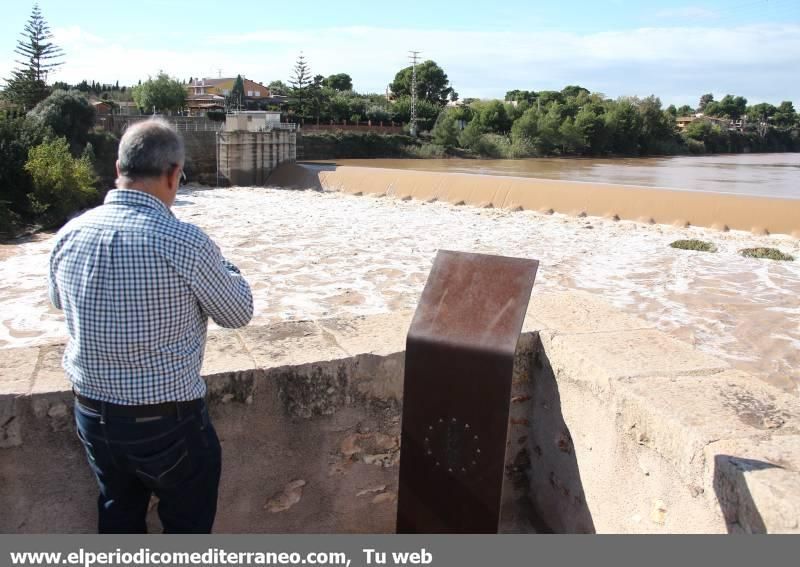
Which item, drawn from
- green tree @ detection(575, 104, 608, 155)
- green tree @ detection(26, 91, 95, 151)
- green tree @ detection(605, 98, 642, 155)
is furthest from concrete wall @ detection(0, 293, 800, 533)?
green tree @ detection(605, 98, 642, 155)

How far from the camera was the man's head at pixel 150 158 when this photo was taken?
1.78m

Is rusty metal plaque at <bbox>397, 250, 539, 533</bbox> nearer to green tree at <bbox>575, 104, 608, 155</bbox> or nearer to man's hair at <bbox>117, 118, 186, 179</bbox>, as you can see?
man's hair at <bbox>117, 118, 186, 179</bbox>

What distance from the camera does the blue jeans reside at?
178 cm

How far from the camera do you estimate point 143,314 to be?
5.72 ft

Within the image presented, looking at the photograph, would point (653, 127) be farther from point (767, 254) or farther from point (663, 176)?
point (767, 254)

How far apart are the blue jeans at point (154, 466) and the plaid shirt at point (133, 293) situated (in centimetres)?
8

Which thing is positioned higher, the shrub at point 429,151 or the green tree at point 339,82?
the green tree at point 339,82

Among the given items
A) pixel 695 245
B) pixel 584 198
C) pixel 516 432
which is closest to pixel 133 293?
pixel 516 432

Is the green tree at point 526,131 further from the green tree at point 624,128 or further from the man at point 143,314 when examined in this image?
the man at point 143,314

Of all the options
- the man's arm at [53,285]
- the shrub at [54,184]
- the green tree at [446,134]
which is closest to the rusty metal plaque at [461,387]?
the man's arm at [53,285]

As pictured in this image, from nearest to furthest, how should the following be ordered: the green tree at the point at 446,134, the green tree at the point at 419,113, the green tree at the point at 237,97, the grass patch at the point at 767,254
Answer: the grass patch at the point at 767,254
the green tree at the point at 446,134
the green tree at the point at 419,113
the green tree at the point at 237,97

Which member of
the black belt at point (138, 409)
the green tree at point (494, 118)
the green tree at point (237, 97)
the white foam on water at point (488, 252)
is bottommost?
the white foam on water at point (488, 252)

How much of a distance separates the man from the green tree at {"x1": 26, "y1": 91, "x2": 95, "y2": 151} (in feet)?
91.5

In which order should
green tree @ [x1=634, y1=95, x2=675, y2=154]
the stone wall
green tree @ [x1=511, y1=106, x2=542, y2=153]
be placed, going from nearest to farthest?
1. the stone wall
2. green tree @ [x1=511, y1=106, x2=542, y2=153]
3. green tree @ [x1=634, y1=95, x2=675, y2=154]
